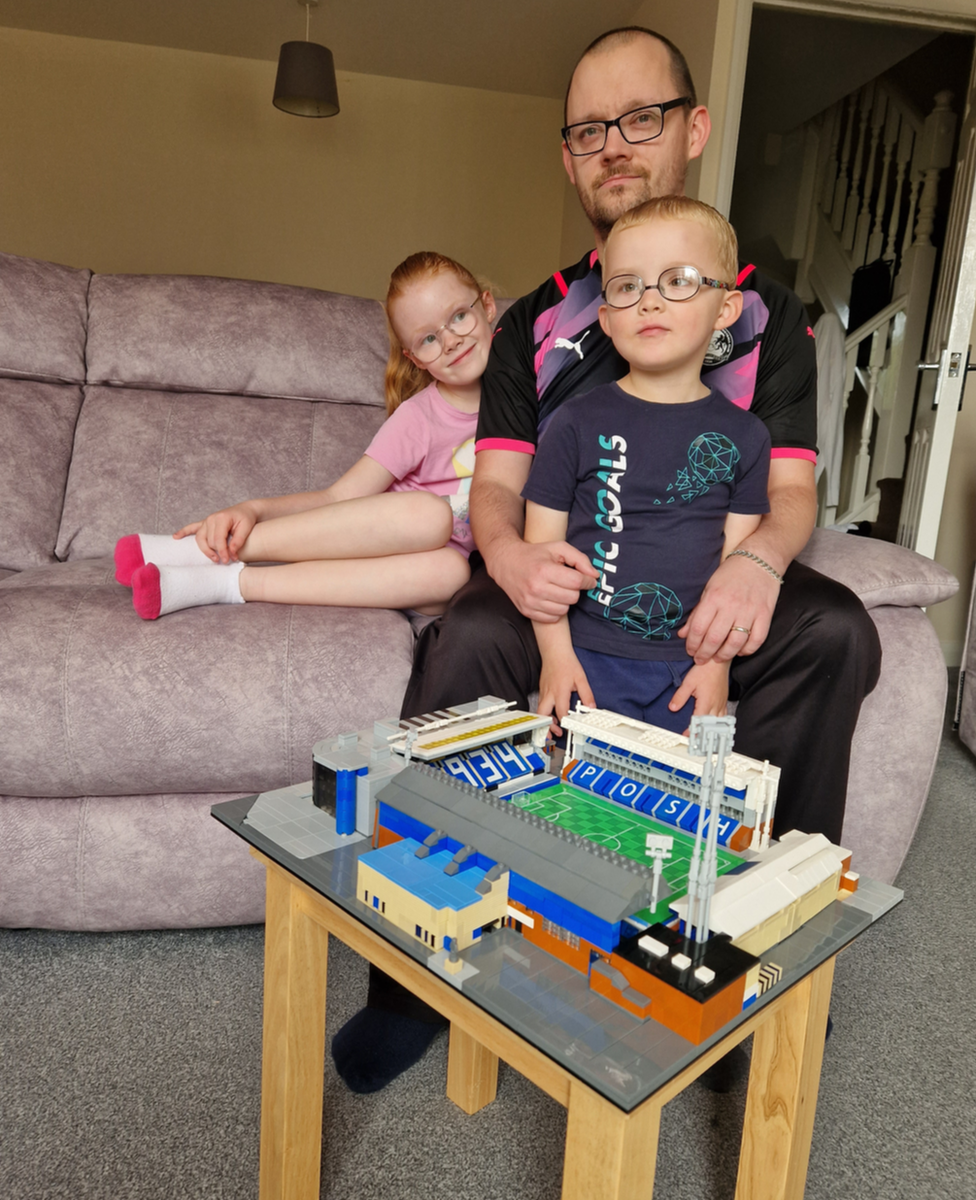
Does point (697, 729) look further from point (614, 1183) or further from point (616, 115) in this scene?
point (616, 115)

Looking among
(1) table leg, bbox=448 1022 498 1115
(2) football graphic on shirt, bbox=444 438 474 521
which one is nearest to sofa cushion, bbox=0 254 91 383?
(2) football graphic on shirt, bbox=444 438 474 521

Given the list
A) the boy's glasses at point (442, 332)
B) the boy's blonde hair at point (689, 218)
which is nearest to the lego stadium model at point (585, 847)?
the boy's blonde hair at point (689, 218)

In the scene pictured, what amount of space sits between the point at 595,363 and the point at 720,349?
0.19 meters

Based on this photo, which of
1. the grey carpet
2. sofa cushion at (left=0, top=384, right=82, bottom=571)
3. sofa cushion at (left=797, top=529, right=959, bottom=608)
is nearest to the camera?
the grey carpet

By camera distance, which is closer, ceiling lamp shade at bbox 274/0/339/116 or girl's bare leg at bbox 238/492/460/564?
girl's bare leg at bbox 238/492/460/564

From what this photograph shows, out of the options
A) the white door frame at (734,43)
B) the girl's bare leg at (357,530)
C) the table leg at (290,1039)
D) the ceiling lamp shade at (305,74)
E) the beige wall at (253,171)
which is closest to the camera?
the table leg at (290,1039)

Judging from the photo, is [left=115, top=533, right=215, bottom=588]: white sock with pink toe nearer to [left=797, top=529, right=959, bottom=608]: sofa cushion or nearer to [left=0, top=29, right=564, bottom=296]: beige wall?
[left=797, top=529, right=959, bottom=608]: sofa cushion

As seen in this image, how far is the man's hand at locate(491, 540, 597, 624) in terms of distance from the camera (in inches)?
43.6

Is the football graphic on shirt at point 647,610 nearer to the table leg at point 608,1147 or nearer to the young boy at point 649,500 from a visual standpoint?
the young boy at point 649,500

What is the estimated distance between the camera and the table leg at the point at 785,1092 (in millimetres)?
690

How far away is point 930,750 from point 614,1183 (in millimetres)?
965

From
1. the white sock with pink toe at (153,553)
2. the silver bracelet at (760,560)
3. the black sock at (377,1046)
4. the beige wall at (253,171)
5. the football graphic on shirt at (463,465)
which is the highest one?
the beige wall at (253,171)

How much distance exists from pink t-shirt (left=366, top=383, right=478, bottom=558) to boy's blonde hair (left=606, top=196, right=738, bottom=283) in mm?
534

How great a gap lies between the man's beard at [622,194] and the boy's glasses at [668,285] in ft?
1.12
